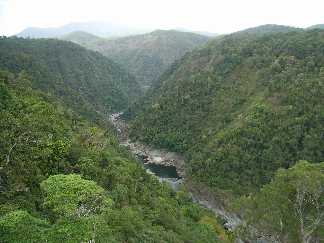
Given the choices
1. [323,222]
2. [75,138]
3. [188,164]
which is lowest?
[188,164]

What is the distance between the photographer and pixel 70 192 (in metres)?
25.5

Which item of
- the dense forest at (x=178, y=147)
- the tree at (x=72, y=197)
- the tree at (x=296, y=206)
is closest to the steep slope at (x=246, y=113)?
the dense forest at (x=178, y=147)

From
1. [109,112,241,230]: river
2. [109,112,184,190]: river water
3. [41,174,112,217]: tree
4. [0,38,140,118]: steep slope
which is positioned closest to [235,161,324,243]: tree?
[109,112,241,230]: river

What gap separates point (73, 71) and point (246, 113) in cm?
8466

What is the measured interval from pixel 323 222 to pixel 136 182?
19.7 metres

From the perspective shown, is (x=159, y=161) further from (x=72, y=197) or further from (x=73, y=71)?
(x=73, y=71)

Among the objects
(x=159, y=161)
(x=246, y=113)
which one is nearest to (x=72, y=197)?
(x=246, y=113)

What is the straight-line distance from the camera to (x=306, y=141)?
8456 centimetres

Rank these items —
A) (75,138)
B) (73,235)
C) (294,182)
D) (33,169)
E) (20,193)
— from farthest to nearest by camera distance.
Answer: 1. (75,138)
2. (294,182)
3. (33,169)
4. (20,193)
5. (73,235)

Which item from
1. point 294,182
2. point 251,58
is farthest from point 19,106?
point 251,58

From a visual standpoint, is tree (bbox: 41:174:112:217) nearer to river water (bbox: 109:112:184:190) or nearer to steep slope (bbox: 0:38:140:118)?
river water (bbox: 109:112:184:190)

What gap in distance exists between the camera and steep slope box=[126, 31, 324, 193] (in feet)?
276

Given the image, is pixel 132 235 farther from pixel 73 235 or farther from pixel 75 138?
pixel 75 138

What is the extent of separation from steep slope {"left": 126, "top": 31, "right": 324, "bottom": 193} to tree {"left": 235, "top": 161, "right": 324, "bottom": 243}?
32562 mm
